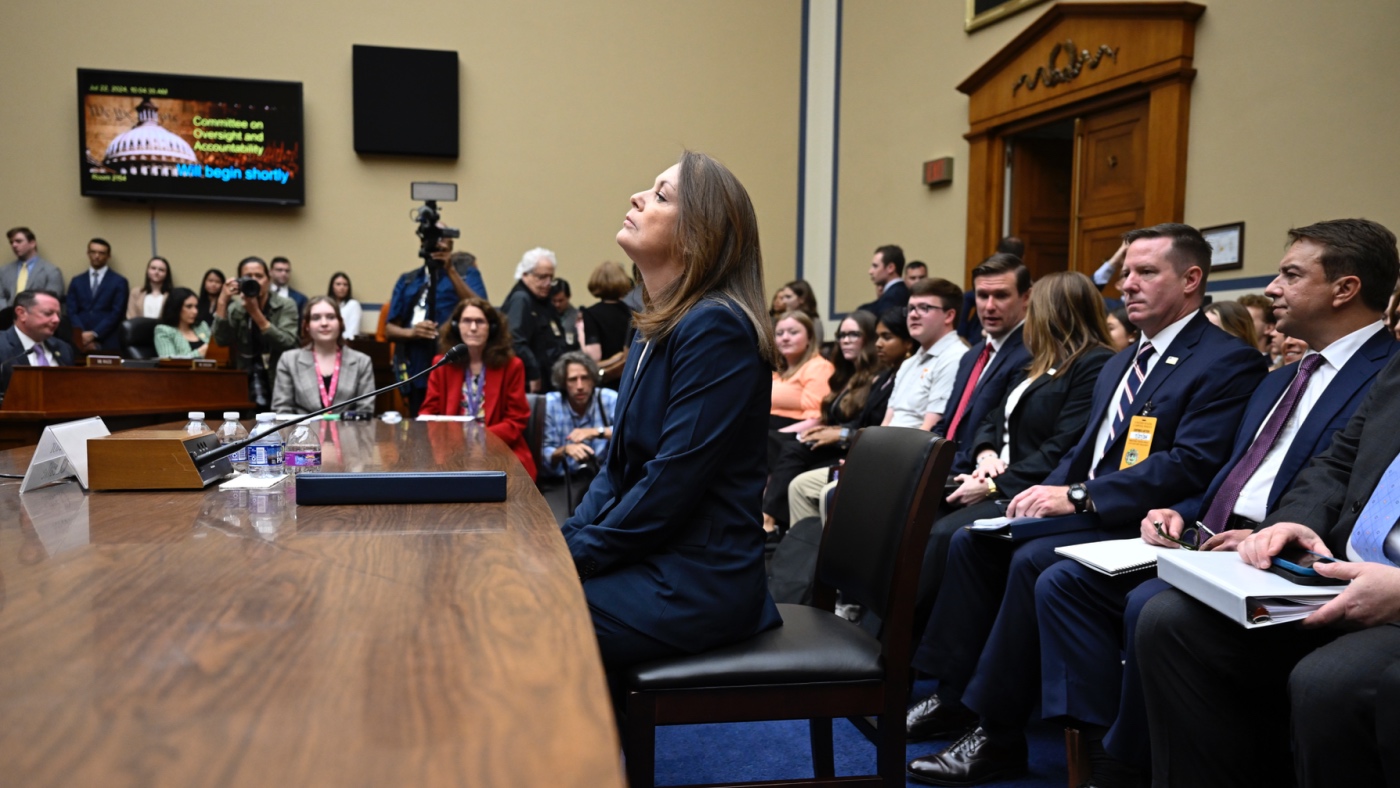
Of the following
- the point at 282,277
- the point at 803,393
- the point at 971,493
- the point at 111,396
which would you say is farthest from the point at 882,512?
the point at 282,277

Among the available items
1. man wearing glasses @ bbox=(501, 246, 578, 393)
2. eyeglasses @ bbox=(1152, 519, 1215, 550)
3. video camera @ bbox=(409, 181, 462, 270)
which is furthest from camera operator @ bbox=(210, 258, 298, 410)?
eyeglasses @ bbox=(1152, 519, 1215, 550)

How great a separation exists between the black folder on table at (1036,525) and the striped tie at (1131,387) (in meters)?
0.23

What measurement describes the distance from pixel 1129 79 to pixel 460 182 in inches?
204

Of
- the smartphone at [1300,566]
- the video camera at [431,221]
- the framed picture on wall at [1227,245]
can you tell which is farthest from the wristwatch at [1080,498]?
the video camera at [431,221]

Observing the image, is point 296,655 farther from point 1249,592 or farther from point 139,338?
point 139,338

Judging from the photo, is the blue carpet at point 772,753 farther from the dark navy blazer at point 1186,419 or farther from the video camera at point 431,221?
the video camera at point 431,221

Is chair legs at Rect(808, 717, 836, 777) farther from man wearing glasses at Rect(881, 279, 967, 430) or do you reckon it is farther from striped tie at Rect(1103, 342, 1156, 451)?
man wearing glasses at Rect(881, 279, 967, 430)

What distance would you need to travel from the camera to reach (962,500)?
286cm

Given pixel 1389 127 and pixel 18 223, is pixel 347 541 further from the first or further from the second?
pixel 18 223

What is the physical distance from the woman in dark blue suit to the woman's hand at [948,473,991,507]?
1.37m

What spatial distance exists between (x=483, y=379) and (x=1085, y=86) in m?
3.76

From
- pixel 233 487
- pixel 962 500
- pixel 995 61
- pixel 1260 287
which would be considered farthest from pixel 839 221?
pixel 233 487

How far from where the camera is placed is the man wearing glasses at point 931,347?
3693 mm

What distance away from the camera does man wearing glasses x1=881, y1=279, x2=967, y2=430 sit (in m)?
3.69
